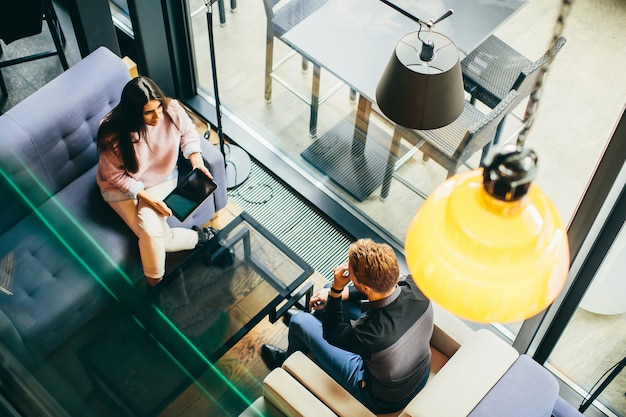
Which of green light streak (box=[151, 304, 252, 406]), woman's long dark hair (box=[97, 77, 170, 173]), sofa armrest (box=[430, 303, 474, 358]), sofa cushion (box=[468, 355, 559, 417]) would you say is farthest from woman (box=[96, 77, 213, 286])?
sofa cushion (box=[468, 355, 559, 417])

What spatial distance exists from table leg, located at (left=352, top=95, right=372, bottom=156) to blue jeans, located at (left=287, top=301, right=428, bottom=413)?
1.32 m

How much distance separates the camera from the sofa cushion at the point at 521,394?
305 centimetres

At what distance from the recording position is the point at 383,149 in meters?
4.54

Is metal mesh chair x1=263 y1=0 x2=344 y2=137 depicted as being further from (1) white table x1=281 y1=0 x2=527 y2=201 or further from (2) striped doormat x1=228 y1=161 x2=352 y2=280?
(2) striped doormat x1=228 y1=161 x2=352 y2=280

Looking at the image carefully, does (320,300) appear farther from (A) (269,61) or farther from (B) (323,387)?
(A) (269,61)

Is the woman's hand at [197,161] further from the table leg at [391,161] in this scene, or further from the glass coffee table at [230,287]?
the table leg at [391,161]

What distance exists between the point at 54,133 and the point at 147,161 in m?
0.51

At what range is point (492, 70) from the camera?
3830mm

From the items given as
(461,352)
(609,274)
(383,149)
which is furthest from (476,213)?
(383,149)

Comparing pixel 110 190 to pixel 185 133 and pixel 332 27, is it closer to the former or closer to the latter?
pixel 185 133

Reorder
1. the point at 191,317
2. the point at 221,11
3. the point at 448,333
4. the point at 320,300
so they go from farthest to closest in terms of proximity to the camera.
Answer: the point at 221,11
the point at 191,317
the point at 320,300
the point at 448,333

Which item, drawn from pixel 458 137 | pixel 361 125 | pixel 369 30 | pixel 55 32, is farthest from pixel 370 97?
pixel 55 32

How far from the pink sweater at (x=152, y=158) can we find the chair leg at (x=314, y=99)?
35.1 inches

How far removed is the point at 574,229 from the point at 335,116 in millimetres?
1918
